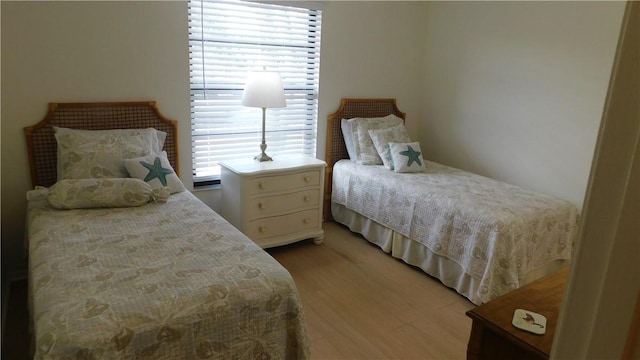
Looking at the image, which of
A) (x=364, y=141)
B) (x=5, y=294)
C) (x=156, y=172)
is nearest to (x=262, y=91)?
(x=156, y=172)

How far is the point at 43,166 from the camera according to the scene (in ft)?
8.72

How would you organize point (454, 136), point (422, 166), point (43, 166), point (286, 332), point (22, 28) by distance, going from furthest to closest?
point (454, 136) → point (422, 166) → point (43, 166) → point (22, 28) → point (286, 332)

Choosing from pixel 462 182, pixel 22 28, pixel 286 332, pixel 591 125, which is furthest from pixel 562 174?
pixel 22 28

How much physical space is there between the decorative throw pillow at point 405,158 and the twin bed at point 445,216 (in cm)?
1

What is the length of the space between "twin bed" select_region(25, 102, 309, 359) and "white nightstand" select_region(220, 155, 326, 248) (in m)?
0.59

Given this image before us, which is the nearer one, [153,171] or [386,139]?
[153,171]

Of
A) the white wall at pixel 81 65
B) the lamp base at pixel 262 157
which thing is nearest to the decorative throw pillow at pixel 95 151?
the white wall at pixel 81 65

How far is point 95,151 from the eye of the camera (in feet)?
8.30

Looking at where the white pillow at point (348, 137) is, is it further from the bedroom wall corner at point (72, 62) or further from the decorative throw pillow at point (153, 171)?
the decorative throw pillow at point (153, 171)

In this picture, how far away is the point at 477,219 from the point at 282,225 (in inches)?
54.9

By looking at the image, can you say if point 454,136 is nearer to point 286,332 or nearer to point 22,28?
point 286,332

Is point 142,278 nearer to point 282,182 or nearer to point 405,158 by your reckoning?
point 282,182

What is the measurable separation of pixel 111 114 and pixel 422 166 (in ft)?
7.73

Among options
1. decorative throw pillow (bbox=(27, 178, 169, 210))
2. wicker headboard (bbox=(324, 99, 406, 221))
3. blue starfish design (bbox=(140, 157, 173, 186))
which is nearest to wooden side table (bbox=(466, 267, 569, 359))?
decorative throw pillow (bbox=(27, 178, 169, 210))
